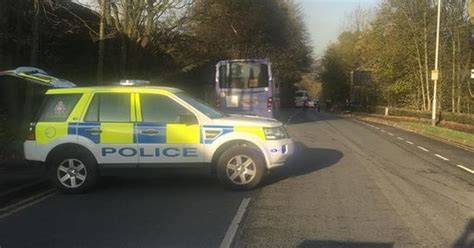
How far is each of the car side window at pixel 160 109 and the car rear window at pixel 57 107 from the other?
1155mm

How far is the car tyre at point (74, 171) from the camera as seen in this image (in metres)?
10.6

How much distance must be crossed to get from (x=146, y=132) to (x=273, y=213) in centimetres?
274

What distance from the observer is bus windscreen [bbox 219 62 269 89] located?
79.4 feet

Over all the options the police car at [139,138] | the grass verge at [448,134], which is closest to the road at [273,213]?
the police car at [139,138]

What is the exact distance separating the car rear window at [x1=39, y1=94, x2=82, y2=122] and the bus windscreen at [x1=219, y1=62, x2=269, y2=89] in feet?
44.9

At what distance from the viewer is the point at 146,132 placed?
10562 millimetres

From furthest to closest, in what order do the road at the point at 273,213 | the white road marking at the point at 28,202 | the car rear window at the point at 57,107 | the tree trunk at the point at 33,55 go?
the tree trunk at the point at 33,55 < the car rear window at the point at 57,107 < the white road marking at the point at 28,202 < the road at the point at 273,213

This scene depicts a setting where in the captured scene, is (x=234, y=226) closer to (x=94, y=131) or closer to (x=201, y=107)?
(x=201, y=107)

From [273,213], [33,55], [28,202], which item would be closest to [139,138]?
[28,202]

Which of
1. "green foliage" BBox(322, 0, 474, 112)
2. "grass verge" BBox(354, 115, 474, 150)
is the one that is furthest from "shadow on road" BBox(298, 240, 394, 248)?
"green foliage" BBox(322, 0, 474, 112)

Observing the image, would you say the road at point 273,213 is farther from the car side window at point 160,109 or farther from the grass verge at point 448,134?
the grass verge at point 448,134

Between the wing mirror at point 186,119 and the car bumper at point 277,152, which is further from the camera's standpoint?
the car bumper at point 277,152

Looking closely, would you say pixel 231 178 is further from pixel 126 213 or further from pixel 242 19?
pixel 242 19

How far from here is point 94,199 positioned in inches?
402
